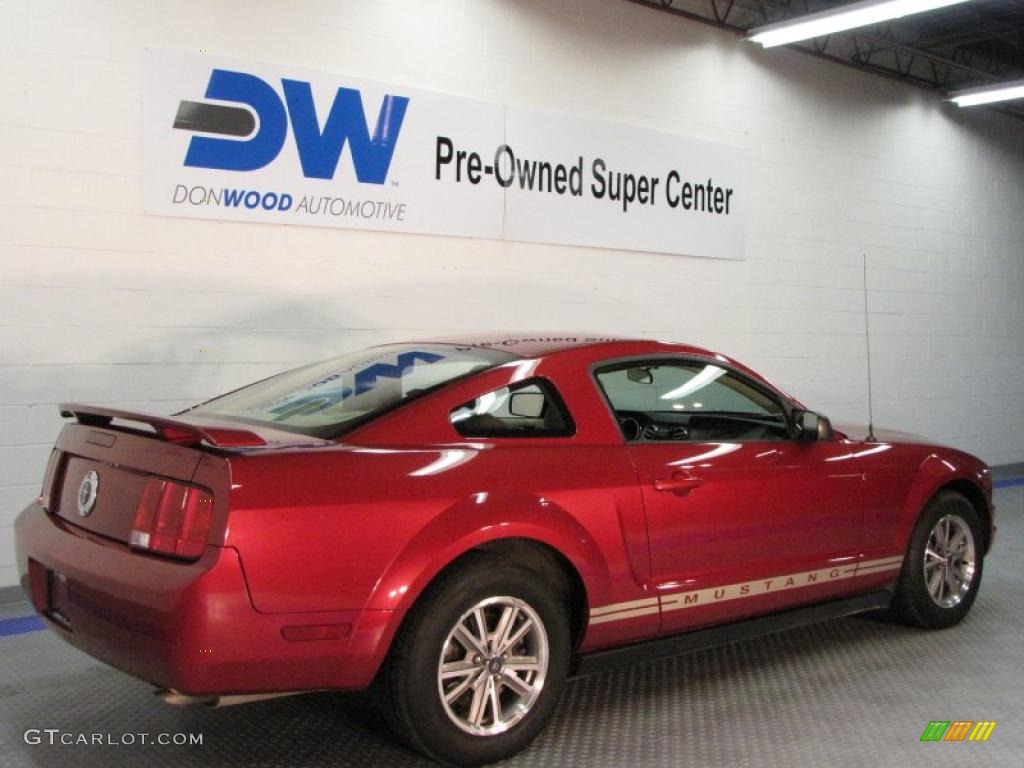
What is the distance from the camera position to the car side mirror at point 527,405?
11.3 feet

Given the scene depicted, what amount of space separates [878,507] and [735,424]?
692 millimetres

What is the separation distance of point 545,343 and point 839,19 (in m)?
4.86

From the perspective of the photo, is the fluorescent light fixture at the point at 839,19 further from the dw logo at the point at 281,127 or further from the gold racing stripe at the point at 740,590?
the gold racing stripe at the point at 740,590

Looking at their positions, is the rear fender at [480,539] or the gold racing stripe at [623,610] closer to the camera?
the rear fender at [480,539]

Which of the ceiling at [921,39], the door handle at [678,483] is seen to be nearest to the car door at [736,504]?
the door handle at [678,483]

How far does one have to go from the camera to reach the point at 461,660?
9.97ft

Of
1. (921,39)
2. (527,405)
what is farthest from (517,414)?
(921,39)

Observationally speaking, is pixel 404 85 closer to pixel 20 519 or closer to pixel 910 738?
pixel 20 519

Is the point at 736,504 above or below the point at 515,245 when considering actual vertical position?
below

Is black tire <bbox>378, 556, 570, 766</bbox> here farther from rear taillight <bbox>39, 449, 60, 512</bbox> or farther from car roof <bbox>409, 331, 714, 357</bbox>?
rear taillight <bbox>39, 449, 60, 512</bbox>

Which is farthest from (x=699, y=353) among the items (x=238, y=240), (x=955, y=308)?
(x=955, y=308)

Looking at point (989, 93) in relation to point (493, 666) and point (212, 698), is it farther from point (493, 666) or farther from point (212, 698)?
point (212, 698)

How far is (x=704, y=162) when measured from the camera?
7.93m

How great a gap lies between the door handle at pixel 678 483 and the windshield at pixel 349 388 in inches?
25.9
